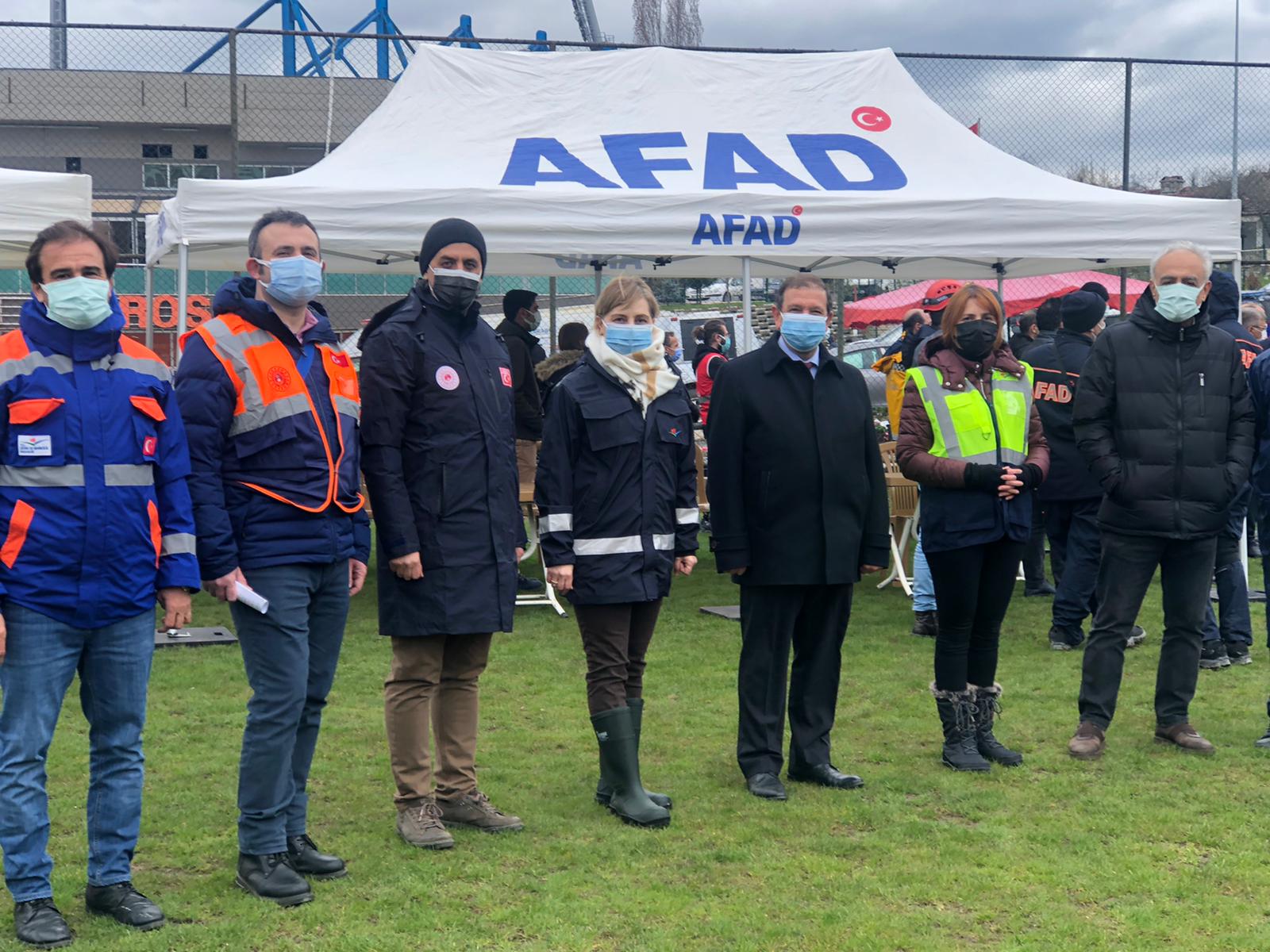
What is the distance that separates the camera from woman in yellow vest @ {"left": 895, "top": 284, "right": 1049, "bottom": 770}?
17.0 feet

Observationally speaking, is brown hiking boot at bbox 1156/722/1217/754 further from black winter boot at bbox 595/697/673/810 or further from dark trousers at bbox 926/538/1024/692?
black winter boot at bbox 595/697/673/810

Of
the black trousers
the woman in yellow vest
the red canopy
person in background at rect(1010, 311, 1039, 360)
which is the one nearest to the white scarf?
the black trousers

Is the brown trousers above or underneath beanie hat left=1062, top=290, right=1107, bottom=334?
underneath

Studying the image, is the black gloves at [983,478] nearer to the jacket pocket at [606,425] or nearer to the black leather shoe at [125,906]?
the jacket pocket at [606,425]

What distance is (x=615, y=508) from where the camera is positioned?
471 centimetres

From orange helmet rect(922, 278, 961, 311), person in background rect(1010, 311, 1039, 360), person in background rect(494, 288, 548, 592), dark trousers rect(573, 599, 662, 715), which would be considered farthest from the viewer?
person in background rect(1010, 311, 1039, 360)

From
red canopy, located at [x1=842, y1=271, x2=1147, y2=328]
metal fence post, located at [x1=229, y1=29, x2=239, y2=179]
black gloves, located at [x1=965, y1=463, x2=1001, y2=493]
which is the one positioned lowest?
black gloves, located at [x1=965, y1=463, x2=1001, y2=493]

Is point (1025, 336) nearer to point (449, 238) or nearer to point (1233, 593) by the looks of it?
point (1233, 593)

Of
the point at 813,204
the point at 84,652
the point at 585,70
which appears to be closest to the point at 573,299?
the point at 585,70

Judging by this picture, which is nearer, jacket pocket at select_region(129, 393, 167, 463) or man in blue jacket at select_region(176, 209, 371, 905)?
jacket pocket at select_region(129, 393, 167, 463)

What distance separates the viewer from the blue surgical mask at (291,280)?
396 cm

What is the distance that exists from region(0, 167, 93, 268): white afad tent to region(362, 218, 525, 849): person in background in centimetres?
371

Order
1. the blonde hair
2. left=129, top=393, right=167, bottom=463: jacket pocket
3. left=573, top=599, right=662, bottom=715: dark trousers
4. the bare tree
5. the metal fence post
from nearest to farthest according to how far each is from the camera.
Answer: left=129, top=393, right=167, bottom=463: jacket pocket
left=573, top=599, right=662, bottom=715: dark trousers
the blonde hair
the metal fence post
the bare tree

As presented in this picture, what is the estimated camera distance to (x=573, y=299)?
2147 cm
